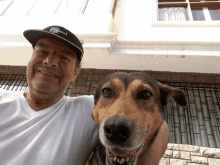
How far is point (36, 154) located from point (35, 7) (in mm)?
6452

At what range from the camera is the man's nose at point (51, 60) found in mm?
1696

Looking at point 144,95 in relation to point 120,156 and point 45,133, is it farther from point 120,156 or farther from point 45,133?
point 45,133

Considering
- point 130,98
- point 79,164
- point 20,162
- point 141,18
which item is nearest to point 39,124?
point 20,162

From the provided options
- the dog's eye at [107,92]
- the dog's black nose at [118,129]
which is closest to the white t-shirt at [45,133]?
the dog's eye at [107,92]

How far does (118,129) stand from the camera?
1.09 m

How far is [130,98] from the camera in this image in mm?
1427

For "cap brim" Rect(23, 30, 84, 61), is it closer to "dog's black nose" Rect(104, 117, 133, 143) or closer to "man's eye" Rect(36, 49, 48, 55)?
"man's eye" Rect(36, 49, 48, 55)

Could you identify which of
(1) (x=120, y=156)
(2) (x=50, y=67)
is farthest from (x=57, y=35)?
(1) (x=120, y=156)

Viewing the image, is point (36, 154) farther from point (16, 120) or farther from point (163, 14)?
point (163, 14)

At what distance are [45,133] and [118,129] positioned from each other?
0.70 meters

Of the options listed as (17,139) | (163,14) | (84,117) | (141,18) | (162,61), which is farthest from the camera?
(163,14)

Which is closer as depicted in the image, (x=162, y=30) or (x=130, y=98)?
(x=130, y=98)

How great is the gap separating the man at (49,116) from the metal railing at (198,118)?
280 centimetres

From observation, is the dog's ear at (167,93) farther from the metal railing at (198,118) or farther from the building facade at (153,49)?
the metal railing at (198,118)
